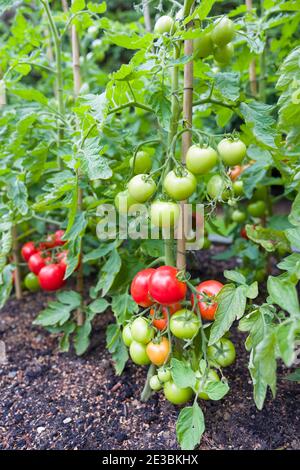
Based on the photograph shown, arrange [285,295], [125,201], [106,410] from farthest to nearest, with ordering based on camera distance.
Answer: [106,410] < [125,201] < [285,295]

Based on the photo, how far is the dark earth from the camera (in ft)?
3.10

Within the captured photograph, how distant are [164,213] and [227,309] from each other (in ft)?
0.72

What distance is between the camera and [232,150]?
84 cm

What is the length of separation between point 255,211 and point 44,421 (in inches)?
35.4

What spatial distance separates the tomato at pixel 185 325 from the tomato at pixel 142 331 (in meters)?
0.05

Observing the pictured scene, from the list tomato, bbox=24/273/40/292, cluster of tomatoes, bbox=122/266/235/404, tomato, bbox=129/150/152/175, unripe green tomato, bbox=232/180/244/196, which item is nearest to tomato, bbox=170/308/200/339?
cluster of tomatoes, bbox=122/266/235/404

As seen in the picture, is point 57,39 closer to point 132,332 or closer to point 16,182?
point 16,182

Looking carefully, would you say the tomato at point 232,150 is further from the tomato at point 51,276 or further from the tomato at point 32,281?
the tomato at point 32,281

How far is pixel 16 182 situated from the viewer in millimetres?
1135

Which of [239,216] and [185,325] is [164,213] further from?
[239,216]

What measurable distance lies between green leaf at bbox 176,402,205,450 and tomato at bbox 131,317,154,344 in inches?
6.5

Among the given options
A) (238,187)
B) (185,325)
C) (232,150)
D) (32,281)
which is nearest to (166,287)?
(185,325)

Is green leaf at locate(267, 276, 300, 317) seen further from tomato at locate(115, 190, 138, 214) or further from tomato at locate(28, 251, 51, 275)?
tomato at locate(28, 251, 51, 275)
